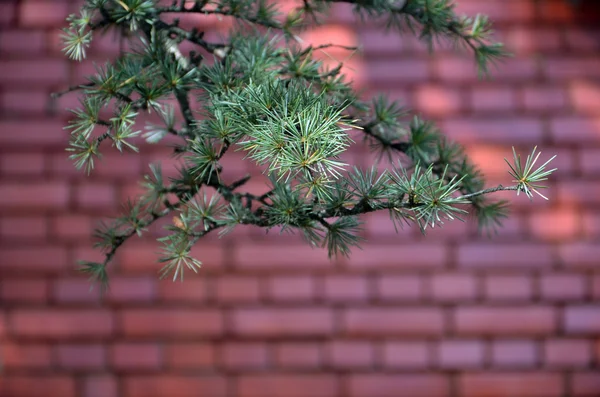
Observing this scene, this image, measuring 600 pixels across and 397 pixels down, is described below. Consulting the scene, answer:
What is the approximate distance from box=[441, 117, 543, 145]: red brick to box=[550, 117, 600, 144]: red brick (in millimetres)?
61

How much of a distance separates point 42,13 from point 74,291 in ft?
3.22

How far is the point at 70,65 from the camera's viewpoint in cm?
215

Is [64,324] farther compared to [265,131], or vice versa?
[64,324]

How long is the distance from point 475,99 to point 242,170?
0.85m

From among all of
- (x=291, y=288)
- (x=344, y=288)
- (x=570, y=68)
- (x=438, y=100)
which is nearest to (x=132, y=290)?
(x=291, y=288)

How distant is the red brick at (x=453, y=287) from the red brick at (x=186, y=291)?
0.79m

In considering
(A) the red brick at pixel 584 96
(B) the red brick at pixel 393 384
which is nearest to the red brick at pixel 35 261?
(B) the red brick at pixel 393 384

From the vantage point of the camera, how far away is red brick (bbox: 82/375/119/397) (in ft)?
6.98

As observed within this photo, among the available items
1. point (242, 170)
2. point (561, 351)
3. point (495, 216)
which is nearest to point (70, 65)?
point (242, 170)

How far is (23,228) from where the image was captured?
84.0 inches

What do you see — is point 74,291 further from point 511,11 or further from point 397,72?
point 511,11

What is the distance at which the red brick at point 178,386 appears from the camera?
2.12 metres

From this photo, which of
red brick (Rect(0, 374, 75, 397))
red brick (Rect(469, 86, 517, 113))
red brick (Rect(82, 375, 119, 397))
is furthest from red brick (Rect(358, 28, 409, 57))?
red brick (Rect(0, 374, 75, 397))

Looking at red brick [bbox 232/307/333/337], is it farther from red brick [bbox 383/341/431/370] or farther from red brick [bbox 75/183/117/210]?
red brick [bbox 75/183/117/210]
